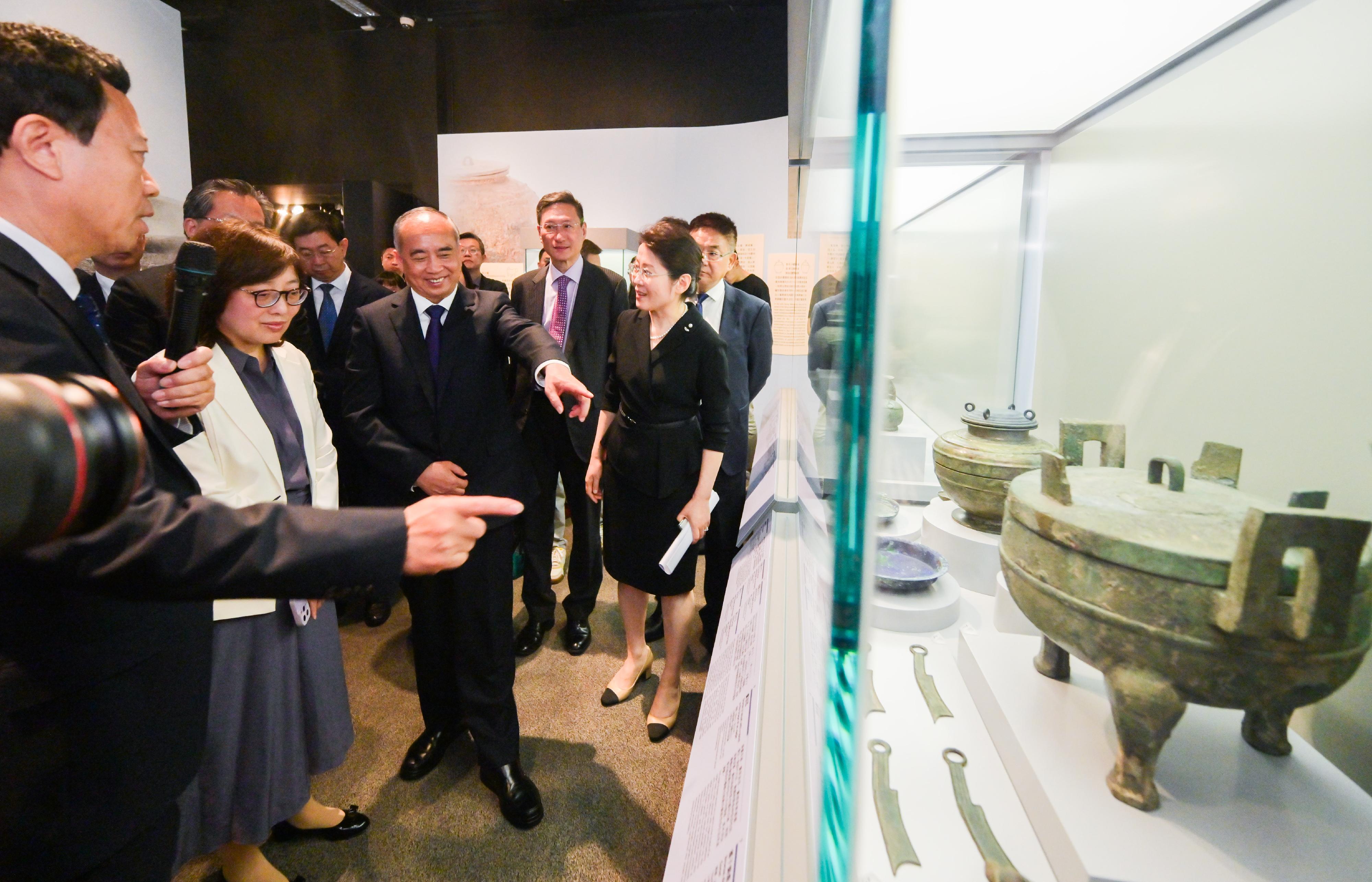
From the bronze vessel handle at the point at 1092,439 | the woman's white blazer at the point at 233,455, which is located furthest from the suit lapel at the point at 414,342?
the bronze vessel handle at the point at 1092,439

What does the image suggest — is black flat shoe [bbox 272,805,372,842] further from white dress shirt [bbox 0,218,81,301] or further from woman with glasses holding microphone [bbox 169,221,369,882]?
white dress shirt [bbox 0,218,81,301]

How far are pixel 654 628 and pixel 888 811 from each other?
2.51 meters

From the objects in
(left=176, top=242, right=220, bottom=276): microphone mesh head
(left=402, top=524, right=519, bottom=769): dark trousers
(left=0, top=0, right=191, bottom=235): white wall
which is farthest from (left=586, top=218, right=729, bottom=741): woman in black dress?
(left=0, top=0, right=191, bottom=235): white wall

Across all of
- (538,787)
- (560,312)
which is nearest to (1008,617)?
(538,787)

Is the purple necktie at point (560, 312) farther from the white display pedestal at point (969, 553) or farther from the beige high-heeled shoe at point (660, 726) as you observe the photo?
the white display pedestal at point (969, 553)

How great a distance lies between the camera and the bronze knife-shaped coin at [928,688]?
2.94 feet

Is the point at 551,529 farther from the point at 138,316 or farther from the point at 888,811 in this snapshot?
the point at 888,811

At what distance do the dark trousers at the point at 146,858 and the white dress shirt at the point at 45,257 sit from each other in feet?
2.85

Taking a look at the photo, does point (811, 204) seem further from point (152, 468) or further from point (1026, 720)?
point (152, 468)

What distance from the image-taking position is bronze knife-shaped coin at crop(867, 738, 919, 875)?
0.63 metres

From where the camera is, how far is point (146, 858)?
40.8 inches

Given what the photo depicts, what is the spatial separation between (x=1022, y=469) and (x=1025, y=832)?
609mm

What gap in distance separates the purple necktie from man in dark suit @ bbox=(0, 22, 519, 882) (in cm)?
207

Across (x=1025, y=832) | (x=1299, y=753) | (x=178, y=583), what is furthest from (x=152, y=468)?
(x=1299, y=753)
